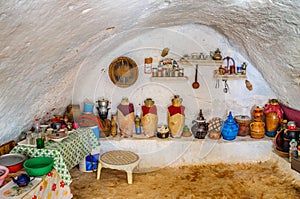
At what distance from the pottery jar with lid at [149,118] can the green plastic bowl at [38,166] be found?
149 centimetres

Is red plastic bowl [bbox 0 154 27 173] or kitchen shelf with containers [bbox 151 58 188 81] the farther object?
kitchen shelf with containers [bbox 151 58 188 81]

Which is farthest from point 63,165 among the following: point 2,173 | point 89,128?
point 89,128

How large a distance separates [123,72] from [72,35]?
175 cm

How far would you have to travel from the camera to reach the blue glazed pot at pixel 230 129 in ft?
11.1

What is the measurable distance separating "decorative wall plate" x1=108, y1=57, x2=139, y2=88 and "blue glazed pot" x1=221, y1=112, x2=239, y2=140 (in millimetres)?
1274

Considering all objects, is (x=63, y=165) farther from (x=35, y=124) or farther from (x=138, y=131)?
(x=138, y=131)

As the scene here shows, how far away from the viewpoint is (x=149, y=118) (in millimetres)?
3408

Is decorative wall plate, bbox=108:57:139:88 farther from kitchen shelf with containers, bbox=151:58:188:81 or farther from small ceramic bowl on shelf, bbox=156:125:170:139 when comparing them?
small ceramic bowl on shelf, bbox=156:125:170:139

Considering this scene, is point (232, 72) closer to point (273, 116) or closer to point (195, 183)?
point (273, 116)

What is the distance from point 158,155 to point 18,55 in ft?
7.34

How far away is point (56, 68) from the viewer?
2.35m

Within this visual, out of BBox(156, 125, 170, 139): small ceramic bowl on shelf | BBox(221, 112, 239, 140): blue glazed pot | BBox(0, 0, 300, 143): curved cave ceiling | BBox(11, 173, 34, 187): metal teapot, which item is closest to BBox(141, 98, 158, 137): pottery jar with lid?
BBox(156, 125, 170, 139): small ceramic bowl on shelf

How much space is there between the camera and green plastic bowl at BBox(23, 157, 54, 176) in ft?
6.23

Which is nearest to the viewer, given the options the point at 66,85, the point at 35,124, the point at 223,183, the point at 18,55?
the point at 18,55
